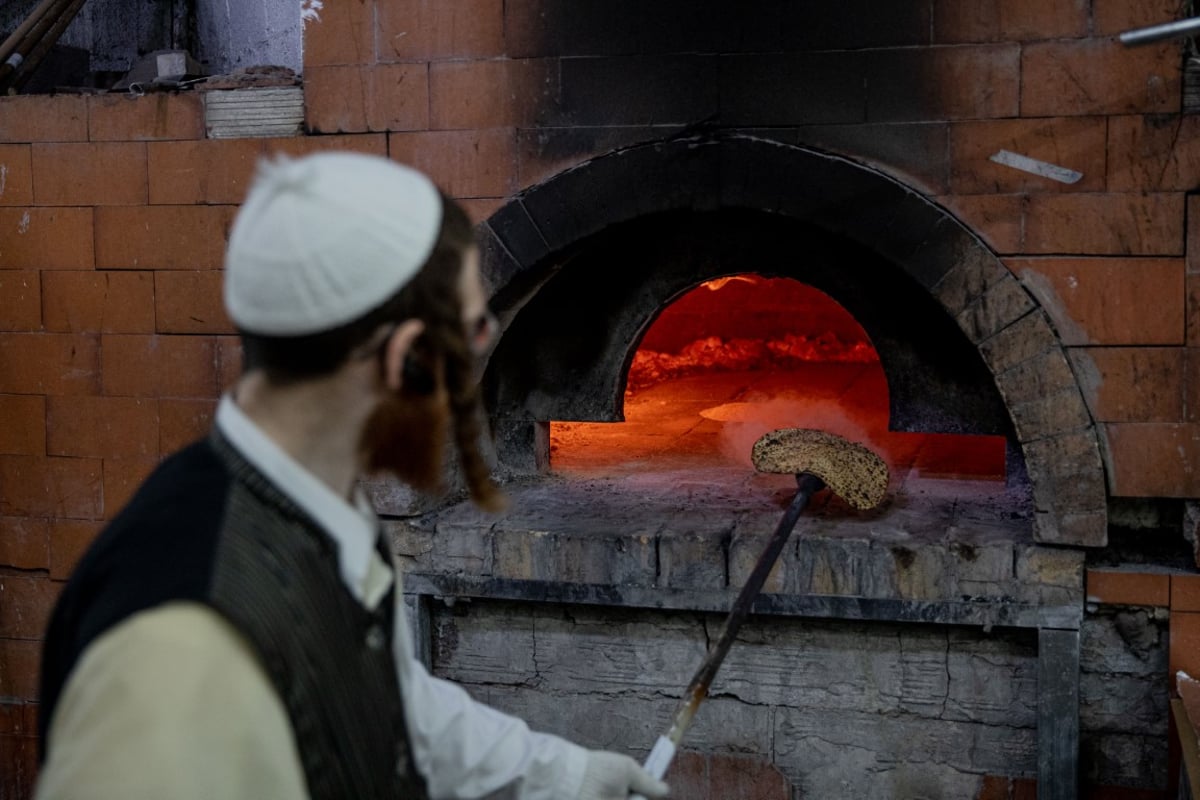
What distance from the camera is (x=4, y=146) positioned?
4.34 meters

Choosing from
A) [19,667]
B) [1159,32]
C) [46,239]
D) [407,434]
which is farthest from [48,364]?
[1159,32]

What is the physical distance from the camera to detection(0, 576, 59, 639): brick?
14.6 feet

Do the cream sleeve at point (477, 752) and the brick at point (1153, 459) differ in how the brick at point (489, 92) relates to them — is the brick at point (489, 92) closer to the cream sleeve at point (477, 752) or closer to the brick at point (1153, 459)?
the brick at point (1153, 459)

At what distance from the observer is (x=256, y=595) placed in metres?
1.34

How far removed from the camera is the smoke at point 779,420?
5.15 metres

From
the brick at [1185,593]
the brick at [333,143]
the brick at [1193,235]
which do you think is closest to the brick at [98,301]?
the brick at [333,143]

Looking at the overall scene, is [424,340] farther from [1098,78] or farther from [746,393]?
[746,393]

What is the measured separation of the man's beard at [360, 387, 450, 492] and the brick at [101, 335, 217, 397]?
110 inches

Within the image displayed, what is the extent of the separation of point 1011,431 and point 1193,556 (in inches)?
29.4

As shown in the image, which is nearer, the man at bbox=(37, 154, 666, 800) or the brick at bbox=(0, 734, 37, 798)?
the man at bbox=(37, 154, 666, 800)

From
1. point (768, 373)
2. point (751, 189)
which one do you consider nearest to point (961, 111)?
point (751, 189)

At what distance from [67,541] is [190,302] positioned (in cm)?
106

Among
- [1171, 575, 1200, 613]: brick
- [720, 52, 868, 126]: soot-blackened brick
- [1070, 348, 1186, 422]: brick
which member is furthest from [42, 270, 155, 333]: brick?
[1171, 575, 1200, 613]: brick

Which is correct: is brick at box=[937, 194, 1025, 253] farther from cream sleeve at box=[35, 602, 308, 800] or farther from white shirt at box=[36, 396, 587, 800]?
cream sleeve at box=[35, 602, 308, 800]
